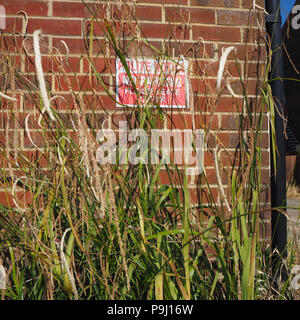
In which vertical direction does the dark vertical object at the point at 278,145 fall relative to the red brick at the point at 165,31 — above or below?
below

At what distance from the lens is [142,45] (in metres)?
1.55

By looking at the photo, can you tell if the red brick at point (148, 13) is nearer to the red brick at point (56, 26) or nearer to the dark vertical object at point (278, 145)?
the red brick at point (56, 26)

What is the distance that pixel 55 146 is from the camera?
1275mm

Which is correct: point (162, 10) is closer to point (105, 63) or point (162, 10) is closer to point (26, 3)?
point (105, 63)

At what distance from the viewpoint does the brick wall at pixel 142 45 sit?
4.88ft

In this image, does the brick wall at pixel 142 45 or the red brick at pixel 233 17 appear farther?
the red brick at pixel 233 17

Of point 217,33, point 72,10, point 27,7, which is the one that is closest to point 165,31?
point 217,33

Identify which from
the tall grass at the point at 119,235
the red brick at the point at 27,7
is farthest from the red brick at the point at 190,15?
the red brick at the point at 27,7

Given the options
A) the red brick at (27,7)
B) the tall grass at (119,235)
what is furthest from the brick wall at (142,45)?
the tall grass at (119,235)

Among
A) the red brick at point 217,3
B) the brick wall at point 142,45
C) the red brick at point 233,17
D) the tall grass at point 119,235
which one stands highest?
the red brick at point 217,3

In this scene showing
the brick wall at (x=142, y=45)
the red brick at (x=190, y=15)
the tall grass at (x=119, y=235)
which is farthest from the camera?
the red brick at (x=190, y=15)

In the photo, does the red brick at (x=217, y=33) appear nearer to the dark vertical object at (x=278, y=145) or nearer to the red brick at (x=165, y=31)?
A: the red brick at (x=165, y=31)

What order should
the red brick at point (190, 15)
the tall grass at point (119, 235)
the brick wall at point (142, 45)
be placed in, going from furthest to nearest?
the red brick at point (190, 15) → the brick wall at point (142, 45) → the tall grass at point (119, 235)

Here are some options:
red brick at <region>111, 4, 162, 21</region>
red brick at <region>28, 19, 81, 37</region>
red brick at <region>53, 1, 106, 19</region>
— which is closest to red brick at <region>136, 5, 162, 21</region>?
red brick at <region>111, 4, 162, 21</region>
